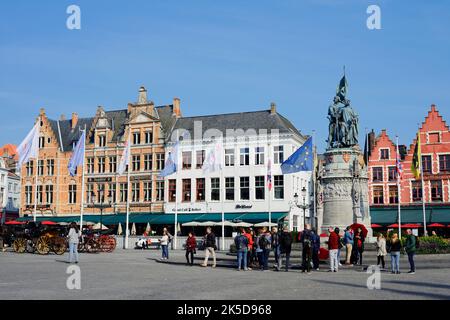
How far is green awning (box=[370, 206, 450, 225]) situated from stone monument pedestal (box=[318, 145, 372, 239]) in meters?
24.7

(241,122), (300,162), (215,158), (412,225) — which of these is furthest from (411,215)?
(300,162)

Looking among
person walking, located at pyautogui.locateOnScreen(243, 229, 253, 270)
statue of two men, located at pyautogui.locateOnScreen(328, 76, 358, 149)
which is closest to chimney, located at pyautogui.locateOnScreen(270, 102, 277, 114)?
statue of two men, located at pyautogui.locateOnScreen(328, 76, 358, 149)

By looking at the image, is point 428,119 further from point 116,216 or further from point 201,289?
point 201,289

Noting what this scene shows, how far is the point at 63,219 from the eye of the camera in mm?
60812

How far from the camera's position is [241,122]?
190ft

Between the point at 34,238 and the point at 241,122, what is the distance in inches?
1174

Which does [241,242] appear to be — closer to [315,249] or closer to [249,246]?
[249,246]

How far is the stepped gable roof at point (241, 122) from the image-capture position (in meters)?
56.1

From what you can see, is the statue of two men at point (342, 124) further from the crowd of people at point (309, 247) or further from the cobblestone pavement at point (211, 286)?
the cobblestone pavement at point (211, 286)

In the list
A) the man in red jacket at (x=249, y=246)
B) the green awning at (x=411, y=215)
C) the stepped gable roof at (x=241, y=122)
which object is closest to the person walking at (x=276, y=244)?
the man in red jacket at (x=249, y=246)

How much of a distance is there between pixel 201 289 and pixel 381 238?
9397 millimetres

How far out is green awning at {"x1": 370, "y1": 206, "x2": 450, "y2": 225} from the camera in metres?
50.8

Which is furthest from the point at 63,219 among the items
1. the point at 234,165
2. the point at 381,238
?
the point at 381,238

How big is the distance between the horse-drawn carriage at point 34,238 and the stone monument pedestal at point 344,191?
14.7 metres
